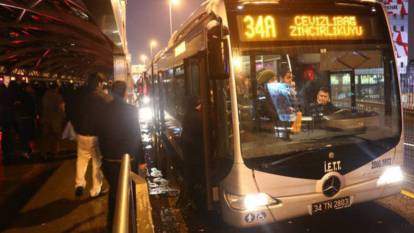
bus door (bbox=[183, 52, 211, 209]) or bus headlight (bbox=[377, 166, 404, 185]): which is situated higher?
bus door (bbox=[183, 52, 211, 209])

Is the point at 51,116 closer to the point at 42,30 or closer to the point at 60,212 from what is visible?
the point at 42,30

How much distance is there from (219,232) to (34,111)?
23.2 feet

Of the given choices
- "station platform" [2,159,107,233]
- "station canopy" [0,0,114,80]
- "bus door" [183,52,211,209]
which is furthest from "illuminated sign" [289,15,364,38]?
"station canopy" [0,0,114,80]

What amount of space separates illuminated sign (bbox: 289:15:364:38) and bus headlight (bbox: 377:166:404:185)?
1.77 m

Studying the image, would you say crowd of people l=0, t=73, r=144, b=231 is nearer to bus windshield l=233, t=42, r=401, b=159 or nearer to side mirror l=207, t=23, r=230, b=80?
side mirror l=207, t=23, r=230, b=80

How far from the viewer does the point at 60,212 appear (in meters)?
6.13

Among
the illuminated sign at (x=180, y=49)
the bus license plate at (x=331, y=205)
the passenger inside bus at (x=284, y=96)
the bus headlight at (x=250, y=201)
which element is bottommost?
the bus license plate at (x=331, y=205)

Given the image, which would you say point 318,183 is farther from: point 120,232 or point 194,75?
point 120,232

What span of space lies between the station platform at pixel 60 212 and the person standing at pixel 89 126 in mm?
306

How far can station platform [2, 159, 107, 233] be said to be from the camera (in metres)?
5.53

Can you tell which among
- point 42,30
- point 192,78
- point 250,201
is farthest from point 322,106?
point 42,30

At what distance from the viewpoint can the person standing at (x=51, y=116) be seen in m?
9.73

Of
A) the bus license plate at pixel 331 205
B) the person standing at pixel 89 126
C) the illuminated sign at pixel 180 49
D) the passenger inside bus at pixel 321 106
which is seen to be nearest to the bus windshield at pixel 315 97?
the passenger inside bus at pixel 321 106

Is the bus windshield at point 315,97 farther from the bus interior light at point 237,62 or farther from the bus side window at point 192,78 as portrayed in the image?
the bus side window at point 192,78
